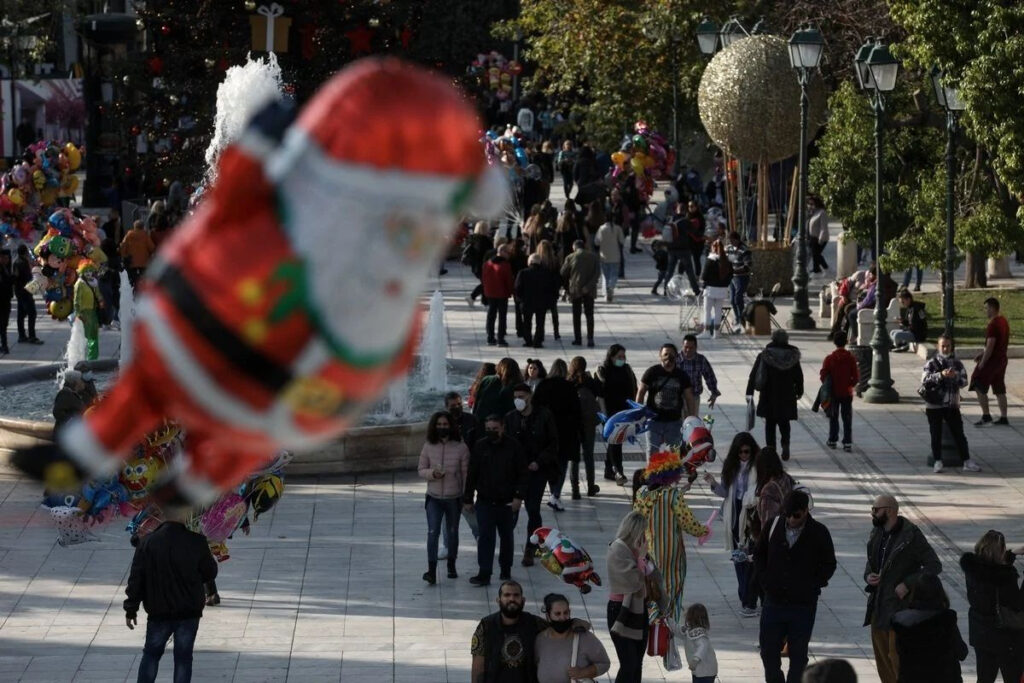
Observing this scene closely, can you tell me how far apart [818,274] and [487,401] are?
65.7 feet

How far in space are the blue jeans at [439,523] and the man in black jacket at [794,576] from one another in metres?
3.63

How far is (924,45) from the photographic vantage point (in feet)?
65.3

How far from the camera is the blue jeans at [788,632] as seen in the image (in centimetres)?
1066

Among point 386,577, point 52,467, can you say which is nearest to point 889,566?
point 386,577

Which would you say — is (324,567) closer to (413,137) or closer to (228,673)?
(228,673)

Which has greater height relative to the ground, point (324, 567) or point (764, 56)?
point (764, 56)

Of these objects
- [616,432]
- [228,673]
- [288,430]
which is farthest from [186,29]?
[288,430]

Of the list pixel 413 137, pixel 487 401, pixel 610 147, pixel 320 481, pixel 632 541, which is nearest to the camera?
pixel 413 137

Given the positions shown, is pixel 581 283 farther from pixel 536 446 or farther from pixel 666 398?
pixel 536 446

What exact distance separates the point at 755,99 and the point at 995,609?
19486 mm

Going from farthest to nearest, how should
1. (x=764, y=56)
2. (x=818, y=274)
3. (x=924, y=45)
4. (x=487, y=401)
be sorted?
1. (x=818, y=274)
2. (x=764, y=56)
3. (x=924, y=45)
4. (x=487, y=401)

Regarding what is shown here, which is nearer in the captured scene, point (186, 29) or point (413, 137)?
point (413, 137)

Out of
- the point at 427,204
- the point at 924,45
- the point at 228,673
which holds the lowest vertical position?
the point at 228,673

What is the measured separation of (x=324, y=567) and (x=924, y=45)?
9367 mm
